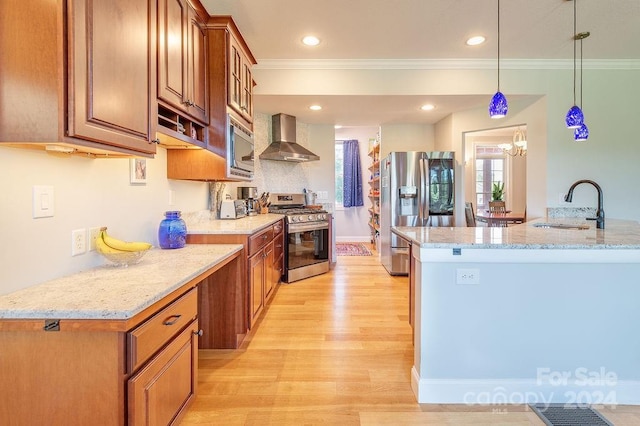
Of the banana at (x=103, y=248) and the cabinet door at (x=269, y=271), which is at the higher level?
the banana at (x=103, y=248)

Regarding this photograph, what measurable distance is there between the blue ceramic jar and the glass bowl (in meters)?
0.44

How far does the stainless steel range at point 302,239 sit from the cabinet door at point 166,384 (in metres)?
2.46

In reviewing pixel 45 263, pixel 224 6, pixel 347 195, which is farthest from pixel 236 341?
pixel 347 195

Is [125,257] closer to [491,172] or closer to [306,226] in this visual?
[306,226]

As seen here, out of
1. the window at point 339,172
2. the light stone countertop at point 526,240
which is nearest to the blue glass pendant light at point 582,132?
the light stone countertop at point 526,240

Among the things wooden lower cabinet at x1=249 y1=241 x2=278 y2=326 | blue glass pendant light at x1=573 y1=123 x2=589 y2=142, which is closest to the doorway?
blue glass pendant light at x1=573 y1=123 x2=589 y2=142

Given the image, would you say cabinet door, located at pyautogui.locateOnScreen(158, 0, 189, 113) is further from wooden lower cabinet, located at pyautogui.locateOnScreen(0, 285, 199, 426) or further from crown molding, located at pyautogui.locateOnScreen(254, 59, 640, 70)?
crown molding, located at pyautogui.locateOnScreen(254, 59, 640, 70)

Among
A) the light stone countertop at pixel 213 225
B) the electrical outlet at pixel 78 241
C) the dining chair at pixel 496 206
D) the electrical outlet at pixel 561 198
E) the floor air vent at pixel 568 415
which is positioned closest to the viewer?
the electrical outlet at pixel 78 241

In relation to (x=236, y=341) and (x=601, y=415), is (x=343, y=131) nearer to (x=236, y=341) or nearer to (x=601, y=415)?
(x=236, y=341)

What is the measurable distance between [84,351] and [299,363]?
4.73 feet

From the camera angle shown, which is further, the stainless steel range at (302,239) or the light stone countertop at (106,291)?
the stainless steel range at (302,239)

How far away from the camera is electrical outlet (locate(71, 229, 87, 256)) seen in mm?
1452

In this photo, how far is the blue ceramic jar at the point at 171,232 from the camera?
6.63 ft

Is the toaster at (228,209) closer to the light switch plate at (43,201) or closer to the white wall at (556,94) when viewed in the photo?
the white wall at (556,94)
